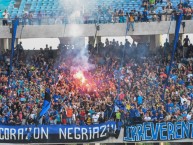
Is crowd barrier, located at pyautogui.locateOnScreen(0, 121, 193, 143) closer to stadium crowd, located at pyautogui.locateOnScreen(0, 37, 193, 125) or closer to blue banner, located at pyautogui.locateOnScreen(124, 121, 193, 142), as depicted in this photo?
blue banner, located at pyautogui.locateOnScreen(124, 121, 193, 142)

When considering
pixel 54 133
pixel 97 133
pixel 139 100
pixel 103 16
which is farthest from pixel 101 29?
pixel 54 133

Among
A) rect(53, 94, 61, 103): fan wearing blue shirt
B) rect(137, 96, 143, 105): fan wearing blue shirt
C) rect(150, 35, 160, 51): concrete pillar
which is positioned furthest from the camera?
rect(150, 35, 160, 51): concrete pillar

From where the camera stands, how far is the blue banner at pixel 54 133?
2748 centimetres

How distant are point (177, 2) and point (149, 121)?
9855 mm

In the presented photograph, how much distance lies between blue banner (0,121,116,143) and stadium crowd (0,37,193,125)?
292mm

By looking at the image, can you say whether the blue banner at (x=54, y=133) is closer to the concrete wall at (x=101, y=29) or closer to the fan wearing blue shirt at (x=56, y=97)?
the fan wearing blue shirt at (x=56, y=97)

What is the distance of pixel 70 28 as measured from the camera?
108 feet

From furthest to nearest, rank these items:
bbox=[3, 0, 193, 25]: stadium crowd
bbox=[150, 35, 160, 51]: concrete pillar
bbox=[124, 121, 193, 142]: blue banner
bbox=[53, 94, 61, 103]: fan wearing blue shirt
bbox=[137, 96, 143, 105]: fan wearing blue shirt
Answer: bbox=[150, 35, 160, 51]: concrete pillar, bbox=[3, 0, 193, 25]: stadium crowd, bbox=[53, 94, 61, 103]: fan wearing blue shirt, bbox=[137, 96, 143, 105]: fan wearing blue shirt, bbox=[124, 121, 193, 142]: blue banner

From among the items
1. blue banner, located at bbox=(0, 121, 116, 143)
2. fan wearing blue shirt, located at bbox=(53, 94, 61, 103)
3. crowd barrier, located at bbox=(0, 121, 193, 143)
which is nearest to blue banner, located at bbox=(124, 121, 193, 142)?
crowd barrier, located at bbox=(0, 121, 193, 143)

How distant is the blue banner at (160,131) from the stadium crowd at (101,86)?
26 cm

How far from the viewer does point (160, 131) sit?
27.3 metres

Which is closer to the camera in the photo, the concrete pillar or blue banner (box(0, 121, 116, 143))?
blue banner (box(0, 121, 116, 143))

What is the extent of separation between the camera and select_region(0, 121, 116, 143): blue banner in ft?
90.2

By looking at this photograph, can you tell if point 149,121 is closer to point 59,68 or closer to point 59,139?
point 59,139
